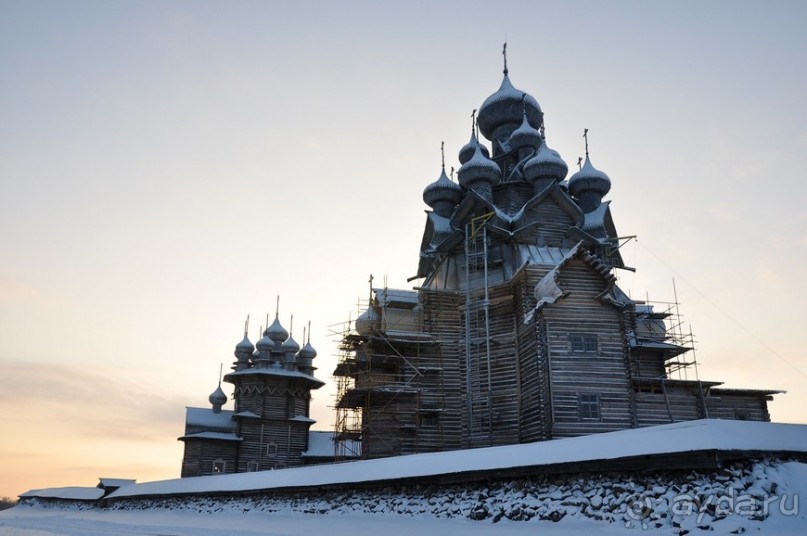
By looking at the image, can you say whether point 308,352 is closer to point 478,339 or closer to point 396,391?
point 396,391

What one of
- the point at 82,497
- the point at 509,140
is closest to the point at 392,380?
the point at 509,140

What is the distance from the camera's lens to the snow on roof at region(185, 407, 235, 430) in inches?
1649

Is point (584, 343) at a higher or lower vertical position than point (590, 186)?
lower

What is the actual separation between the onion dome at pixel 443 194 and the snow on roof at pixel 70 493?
24.1 m

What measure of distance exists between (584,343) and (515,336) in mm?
3401

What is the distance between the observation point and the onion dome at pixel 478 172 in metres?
32.2

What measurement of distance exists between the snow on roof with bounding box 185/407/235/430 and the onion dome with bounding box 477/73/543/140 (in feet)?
84.9

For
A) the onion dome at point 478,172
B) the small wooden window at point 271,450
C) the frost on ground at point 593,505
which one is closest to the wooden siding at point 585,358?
the onion dome at point 478,172

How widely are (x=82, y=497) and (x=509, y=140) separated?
31.4m

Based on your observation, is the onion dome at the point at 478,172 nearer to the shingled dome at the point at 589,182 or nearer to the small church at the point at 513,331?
the small church at the point at 513,331

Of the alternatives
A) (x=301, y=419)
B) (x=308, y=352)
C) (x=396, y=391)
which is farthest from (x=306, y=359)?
(x=396, y=391)

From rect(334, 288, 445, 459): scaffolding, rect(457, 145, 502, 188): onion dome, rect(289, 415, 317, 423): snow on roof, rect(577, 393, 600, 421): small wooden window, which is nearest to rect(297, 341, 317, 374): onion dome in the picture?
rect(289, 415, 317, 423): snow on roof

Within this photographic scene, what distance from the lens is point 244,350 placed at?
46344mm

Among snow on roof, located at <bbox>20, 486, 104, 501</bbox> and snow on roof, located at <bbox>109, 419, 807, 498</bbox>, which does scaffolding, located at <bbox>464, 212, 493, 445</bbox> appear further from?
snow on roof, located at <bbox>20, 486, 104, 501</bbox>
